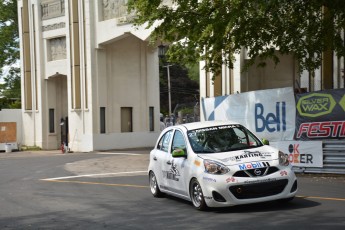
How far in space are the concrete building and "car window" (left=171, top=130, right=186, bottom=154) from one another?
1916 cm

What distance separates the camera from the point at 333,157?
14.8 meters

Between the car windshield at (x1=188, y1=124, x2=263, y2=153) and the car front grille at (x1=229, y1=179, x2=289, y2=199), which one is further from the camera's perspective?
the car windshield at (x1=188, y1=124, x2=263, y2=153)

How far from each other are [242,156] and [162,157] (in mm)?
2204

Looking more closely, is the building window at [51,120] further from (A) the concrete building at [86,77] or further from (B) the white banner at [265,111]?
(B) the white banner at [265,111]

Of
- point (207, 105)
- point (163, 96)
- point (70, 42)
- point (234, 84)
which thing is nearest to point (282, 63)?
point (234, 84)

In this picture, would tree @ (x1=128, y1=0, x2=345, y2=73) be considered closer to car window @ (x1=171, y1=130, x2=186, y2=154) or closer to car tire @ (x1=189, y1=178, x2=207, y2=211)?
car window @ (x1=171, y1=130, x2=186, y2=154)

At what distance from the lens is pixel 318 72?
20.8 metres

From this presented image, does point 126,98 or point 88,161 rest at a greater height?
point 126,98

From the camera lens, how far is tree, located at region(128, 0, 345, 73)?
15.2 metres

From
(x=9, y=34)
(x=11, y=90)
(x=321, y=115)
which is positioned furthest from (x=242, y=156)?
(x=11, y=90)

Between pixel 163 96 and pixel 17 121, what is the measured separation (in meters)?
34.3

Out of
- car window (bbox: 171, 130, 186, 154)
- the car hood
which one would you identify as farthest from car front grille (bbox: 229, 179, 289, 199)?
car window (bbox: 171, 130, 186, 154)

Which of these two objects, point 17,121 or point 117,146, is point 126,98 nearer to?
point 117,146

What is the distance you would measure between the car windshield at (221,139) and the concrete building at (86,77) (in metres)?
19.5
